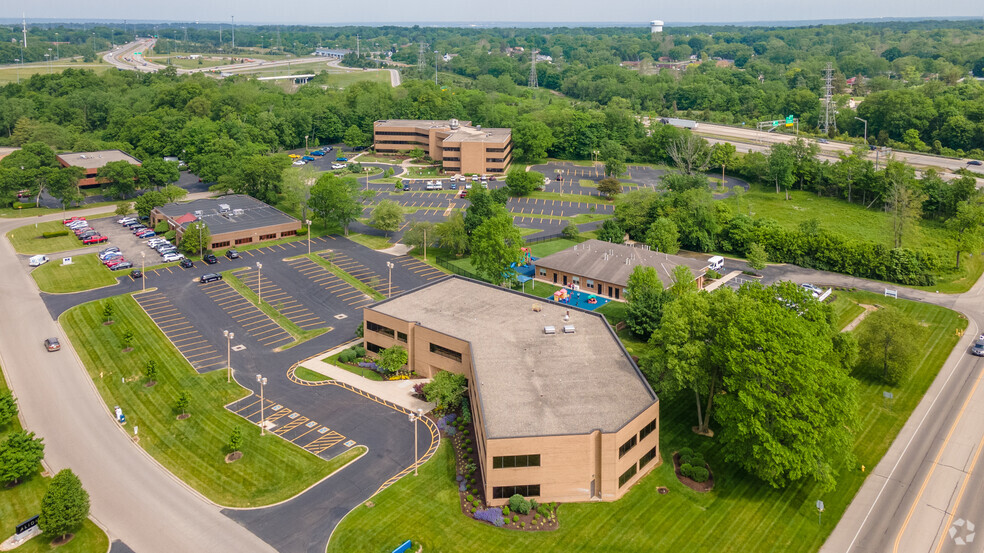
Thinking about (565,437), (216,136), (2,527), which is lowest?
(2,527)

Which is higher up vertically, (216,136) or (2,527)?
(216,136)

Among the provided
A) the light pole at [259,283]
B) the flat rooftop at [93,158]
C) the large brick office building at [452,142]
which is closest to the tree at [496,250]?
the light pole at [259,283]

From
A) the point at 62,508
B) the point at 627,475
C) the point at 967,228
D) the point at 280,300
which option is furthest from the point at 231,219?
the point at 967,228

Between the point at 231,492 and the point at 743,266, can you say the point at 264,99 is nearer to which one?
the point at 743,266

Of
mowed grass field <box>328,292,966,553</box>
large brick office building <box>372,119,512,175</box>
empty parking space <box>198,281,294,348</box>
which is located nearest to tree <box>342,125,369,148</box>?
large brick office building <box>372,119,512,175</box>

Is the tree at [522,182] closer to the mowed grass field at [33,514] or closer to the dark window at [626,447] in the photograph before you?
the dark window at [626,447]

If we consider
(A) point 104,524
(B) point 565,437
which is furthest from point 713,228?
(A) point 104,524

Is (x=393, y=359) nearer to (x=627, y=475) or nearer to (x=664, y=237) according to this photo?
(x=627, y=475)
